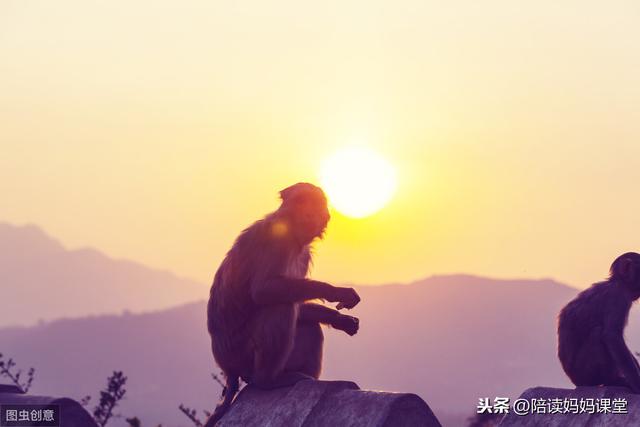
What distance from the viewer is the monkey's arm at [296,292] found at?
12.6m

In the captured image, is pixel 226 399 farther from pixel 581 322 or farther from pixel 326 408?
pixel 581 322

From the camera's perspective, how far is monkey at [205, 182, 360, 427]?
12500 mm

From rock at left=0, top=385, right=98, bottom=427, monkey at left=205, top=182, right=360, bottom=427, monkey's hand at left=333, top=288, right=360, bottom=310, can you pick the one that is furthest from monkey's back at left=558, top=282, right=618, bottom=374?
rock at left=0, top=385, right=98, bottom=427

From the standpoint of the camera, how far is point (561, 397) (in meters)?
11.8

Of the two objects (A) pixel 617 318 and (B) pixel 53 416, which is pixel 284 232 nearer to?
(B) pixel 53 416

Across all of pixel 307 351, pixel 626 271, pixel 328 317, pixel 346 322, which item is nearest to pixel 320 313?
pixel 328 317

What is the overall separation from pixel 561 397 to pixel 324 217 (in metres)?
2.88

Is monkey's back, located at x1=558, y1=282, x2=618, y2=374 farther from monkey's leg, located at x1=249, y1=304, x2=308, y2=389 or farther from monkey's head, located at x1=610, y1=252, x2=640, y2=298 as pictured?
monkey's leg, located at x1=249, y1=304, x2=308, y2=389

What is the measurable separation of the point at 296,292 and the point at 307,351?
59cm

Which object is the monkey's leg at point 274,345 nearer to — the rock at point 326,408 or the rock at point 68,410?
the rock at point 326,408

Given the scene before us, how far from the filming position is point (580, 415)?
11.4 metres

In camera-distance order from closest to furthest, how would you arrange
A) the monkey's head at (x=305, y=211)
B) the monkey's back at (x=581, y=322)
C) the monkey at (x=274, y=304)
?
1. the monkey at (x=274, y=304)
2. the monkey's head at (x=305, y=211)
3. the monkey's back at (x=581, y=322)

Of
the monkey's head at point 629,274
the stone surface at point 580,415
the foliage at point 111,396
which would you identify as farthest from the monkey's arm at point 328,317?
the foliage at point 111,396

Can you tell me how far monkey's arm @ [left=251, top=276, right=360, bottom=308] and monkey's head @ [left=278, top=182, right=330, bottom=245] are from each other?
1.95ft
